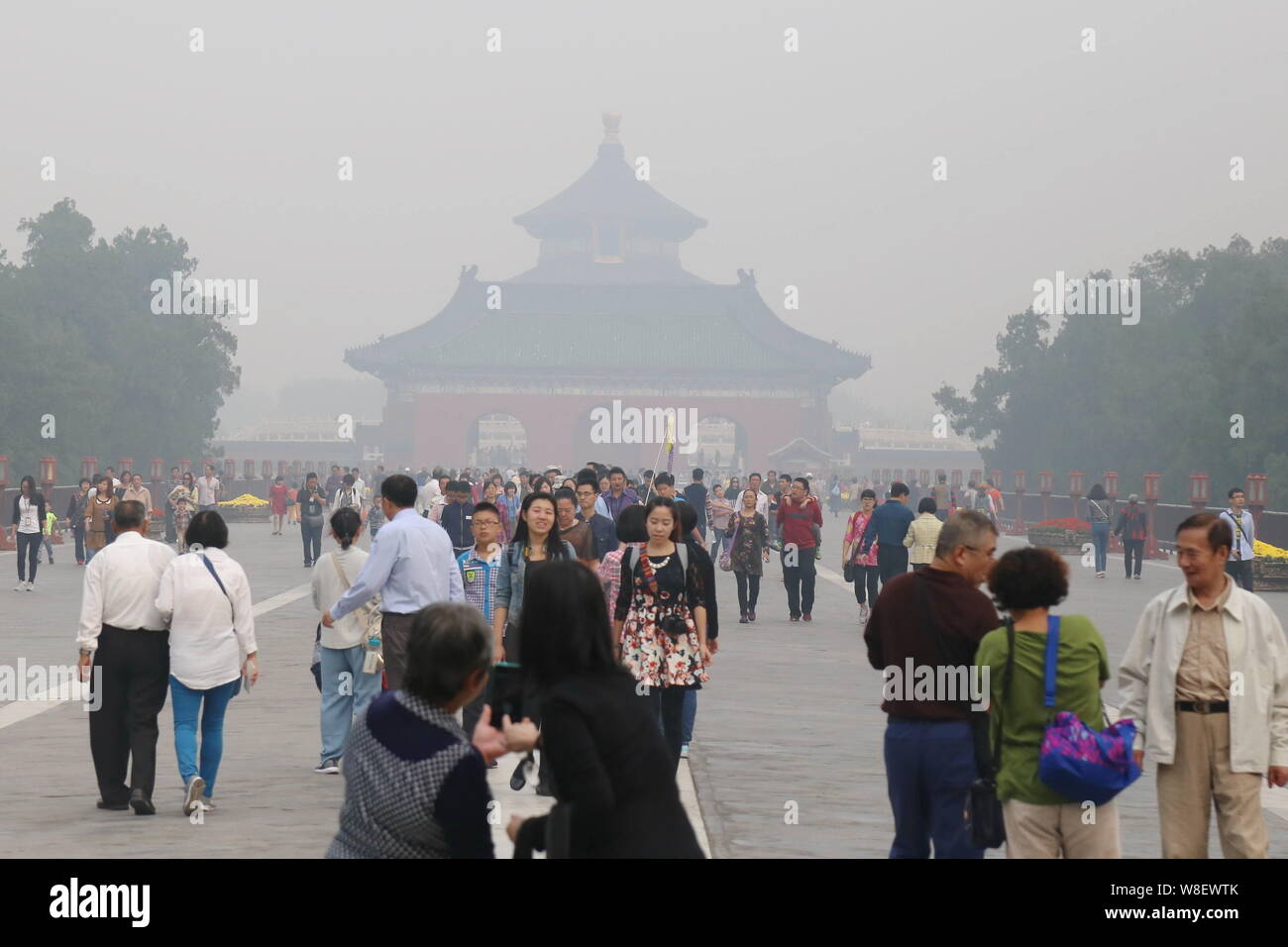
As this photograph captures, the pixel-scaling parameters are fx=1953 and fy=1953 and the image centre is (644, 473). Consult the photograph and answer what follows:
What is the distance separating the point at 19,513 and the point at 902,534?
30.9 ft

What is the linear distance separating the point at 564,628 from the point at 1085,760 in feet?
5.42

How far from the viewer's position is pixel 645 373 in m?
73.1

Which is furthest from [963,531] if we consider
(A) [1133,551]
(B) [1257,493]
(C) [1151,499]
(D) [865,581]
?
(C) [1151,499]

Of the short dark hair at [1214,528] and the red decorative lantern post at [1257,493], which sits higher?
the short dark hair at [1214,528]

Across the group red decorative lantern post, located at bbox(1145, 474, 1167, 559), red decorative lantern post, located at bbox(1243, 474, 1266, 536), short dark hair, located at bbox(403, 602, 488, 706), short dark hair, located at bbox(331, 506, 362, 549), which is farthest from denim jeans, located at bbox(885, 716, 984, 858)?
red decorative lantern post, located at bbox(1145, 474, 1167, 559)

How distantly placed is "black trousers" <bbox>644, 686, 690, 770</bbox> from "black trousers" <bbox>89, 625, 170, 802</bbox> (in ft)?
6.18

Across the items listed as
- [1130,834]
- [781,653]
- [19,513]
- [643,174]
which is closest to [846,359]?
[643,174]

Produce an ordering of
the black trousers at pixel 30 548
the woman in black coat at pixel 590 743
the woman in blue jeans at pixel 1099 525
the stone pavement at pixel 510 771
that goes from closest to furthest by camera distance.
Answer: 1. the woman in black coat at pixel 590 743
2. the stone pavement at pixel 510 771
3. the black trousers at pixel 30 548
4. the woman in blue jeans at pixel 1099 525

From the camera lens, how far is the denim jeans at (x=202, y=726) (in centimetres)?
738

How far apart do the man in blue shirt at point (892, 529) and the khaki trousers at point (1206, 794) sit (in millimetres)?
9715

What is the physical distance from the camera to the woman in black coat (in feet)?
12.1

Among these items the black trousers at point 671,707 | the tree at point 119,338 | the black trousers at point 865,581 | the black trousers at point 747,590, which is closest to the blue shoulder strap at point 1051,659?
the black trousers at point 671,707

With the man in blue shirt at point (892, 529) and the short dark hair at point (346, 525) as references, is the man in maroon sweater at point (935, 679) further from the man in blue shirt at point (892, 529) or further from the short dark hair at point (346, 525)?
the man in blue shirt at point (892, 529)

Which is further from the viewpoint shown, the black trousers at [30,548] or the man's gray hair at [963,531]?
the black trousers at [30,548]
